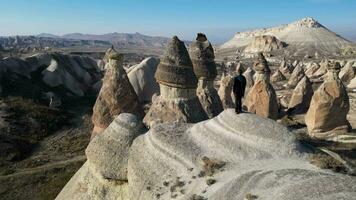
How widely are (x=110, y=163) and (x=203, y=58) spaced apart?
1034cm

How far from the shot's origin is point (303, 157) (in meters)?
8.91

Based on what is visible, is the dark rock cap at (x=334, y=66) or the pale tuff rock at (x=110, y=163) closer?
the pale tuff rock at (x=110, y=163)

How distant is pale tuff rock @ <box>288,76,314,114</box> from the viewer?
29.3 meters

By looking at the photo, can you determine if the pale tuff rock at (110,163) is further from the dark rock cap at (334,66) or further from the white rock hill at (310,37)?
the white rock hill at (310,37)

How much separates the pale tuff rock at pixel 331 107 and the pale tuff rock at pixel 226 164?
43.5 feet

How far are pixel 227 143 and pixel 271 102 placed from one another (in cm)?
1666

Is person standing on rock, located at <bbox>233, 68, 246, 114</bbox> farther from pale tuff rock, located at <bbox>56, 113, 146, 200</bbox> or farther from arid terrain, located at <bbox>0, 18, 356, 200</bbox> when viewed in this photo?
pale tuff rock, located at <bbox>56, 113, 146, 200</bbox>

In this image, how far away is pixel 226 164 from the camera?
29.1ft

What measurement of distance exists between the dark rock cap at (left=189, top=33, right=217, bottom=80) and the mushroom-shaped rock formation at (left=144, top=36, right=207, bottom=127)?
3182 mm

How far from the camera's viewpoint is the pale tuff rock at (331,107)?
21.7 m

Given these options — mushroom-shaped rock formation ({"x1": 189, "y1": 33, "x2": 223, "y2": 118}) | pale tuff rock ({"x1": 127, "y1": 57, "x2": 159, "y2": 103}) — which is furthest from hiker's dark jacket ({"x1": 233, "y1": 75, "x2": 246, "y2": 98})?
pale tuff rock ({"x1": 127, "y1": 57, "x2": 159, "y2": 103})

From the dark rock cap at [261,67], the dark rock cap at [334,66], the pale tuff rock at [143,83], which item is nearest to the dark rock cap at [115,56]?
the dark rock cap at [261,67]

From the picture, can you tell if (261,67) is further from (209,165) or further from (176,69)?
(209,165)

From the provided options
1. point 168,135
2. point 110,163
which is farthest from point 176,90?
point 168,135
